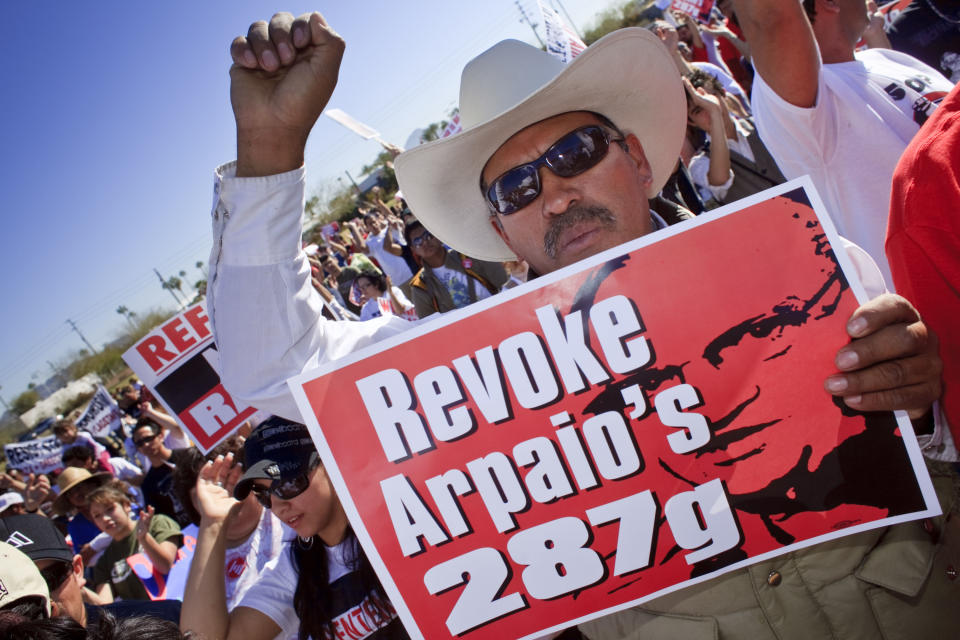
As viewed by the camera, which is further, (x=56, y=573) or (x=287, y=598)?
(x=56, y=573)

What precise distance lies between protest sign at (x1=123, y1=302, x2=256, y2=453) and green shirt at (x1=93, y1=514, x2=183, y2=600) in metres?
1.63

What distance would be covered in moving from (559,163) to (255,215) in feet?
2.94

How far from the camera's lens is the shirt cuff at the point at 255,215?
146 cm

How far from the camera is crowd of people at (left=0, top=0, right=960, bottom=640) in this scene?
47.7 inches

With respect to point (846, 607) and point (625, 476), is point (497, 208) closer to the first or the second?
point (625, 476)

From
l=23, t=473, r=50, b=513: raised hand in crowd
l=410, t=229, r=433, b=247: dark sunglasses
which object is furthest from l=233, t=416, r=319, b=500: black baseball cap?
l=23, t=473, r=50, b=513: raised hand in crowd

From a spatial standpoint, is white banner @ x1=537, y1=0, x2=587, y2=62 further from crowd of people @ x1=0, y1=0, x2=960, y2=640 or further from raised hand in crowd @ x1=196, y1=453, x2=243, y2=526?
raised hand in crowd @ x1=196, y1=453, x2=243, y2=526

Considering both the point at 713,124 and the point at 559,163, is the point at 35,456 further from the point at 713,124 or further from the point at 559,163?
the point at 713,124

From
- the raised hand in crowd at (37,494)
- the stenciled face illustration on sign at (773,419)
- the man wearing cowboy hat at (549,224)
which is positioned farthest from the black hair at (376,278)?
the stenciled face illustration on sign at (773,419)

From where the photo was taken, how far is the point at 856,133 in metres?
2.01

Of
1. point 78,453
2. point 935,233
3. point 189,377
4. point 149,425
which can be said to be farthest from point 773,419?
point 78,453

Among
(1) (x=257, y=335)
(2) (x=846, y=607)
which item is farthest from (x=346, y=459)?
(2) (x=846, y=607)

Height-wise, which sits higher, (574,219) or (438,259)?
(574,219)

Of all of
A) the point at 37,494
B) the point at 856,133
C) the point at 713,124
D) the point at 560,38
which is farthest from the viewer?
the point at 37,494
